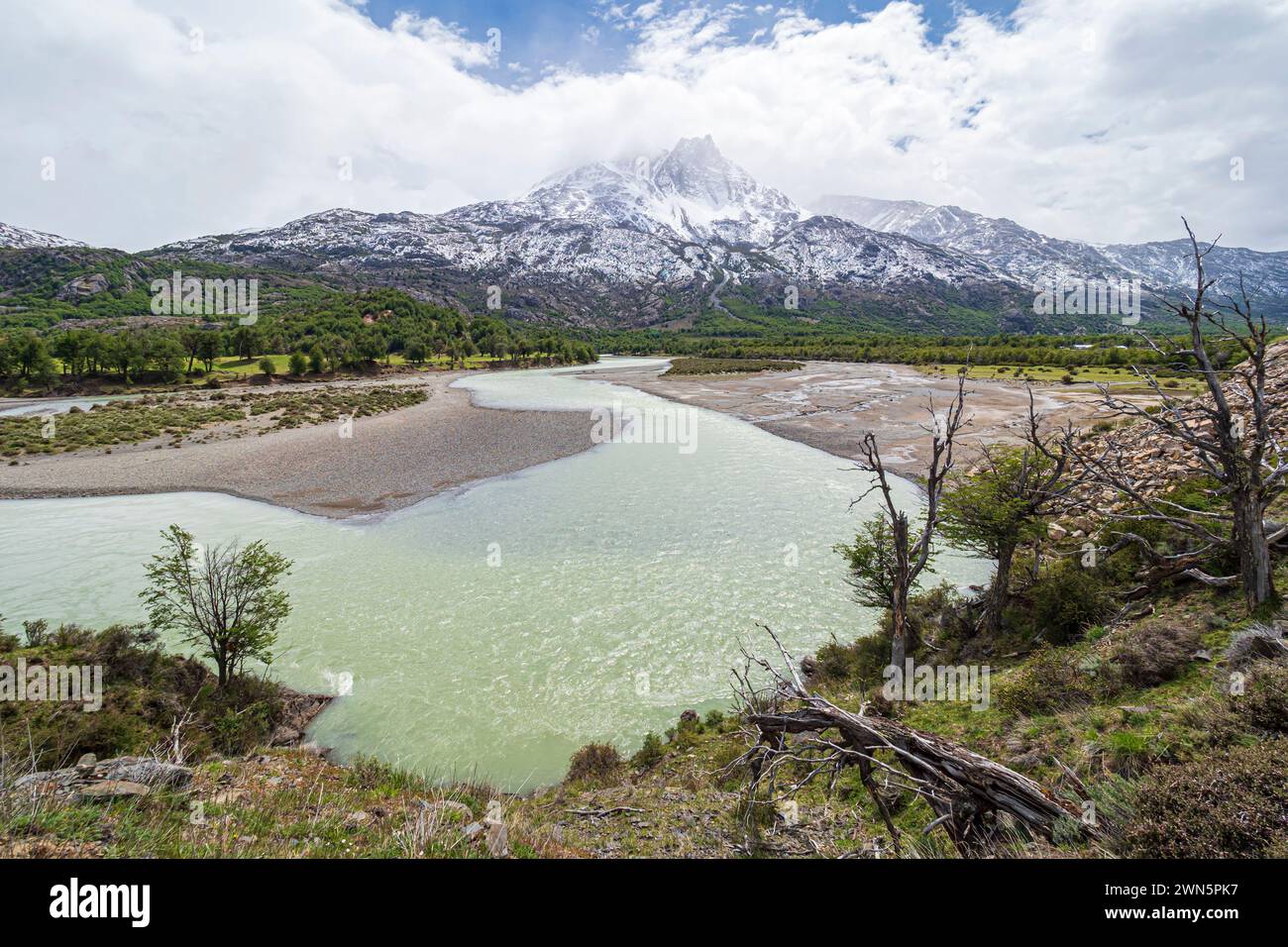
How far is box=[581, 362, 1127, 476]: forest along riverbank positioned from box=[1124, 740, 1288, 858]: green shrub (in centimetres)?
1821

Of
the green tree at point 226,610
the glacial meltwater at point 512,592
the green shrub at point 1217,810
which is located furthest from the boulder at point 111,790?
the green shrub at point 1217,810

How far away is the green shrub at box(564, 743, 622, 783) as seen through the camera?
32.8ft

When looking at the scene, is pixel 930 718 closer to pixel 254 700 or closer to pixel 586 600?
pixel 586 600

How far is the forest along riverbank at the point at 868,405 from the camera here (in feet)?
130

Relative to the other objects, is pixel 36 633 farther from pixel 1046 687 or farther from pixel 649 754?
pixel 1046 687

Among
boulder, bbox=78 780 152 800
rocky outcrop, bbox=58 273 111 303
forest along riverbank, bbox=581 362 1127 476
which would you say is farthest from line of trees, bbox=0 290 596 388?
boulder, bbox=78 780 152 800

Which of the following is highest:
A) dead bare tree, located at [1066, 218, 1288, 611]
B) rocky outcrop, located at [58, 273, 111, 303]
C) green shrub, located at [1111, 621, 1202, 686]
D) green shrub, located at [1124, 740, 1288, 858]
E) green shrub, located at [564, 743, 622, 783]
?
rocky outcrop, located at [58, 273, 111, 303]

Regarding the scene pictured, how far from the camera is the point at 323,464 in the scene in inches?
1393

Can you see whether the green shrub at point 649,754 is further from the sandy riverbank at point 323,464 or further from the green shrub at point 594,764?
the sandy riverbank at point 323,464

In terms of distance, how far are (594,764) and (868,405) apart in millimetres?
55013

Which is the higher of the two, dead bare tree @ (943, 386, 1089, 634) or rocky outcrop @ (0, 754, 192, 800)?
dead bare tree @ (943, 386, 1089, 634)

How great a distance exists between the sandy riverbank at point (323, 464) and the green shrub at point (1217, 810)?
28726 millimetres

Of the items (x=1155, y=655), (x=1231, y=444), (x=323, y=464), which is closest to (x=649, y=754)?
(x=1155, y=655)

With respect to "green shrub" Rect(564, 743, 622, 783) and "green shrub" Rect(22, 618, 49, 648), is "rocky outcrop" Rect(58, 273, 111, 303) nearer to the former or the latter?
"green shrub" Rect(22, 618, 49, 648)
